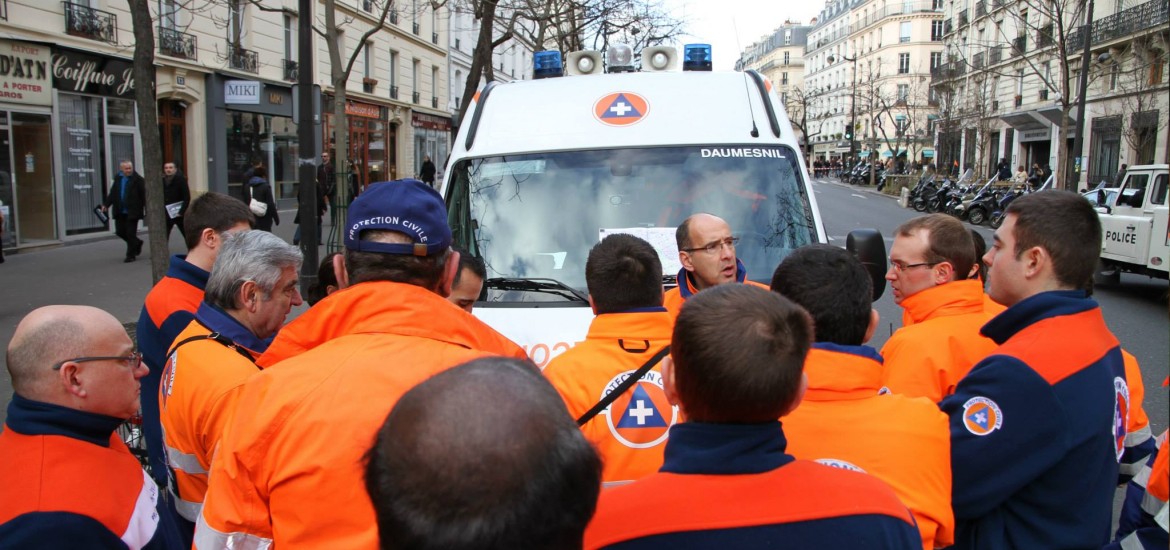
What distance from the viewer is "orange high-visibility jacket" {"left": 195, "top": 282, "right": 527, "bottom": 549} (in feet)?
5.45

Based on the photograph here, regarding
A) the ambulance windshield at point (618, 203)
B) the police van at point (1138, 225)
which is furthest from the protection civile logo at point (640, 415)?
the police van at point (1138, 225)

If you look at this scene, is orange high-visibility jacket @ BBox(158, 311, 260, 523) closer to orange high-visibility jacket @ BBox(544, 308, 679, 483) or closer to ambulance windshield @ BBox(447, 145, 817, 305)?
orange high-visibility jacket @ BBox(544, 308, 679, 483)

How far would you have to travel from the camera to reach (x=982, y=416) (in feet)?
6.60

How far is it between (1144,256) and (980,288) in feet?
35.9

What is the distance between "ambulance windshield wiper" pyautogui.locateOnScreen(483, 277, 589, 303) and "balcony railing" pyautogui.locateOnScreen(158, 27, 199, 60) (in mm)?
19440

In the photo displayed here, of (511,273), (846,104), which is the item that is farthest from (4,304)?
(846,104)

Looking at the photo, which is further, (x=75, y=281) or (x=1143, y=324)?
(x=75, y=281)

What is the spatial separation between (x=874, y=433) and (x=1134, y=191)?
13434 mm

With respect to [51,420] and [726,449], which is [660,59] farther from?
[726,449]

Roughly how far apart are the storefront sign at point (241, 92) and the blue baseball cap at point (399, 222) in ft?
70.7

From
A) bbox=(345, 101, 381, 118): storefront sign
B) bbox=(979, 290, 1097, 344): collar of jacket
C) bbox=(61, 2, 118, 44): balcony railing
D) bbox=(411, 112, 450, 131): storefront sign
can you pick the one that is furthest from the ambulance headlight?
bbox=(411, 112, 450, 131): storefront sign

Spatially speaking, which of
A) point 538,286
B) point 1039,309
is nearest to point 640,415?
point 1039,309

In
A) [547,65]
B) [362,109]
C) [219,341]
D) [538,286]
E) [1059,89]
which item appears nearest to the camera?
[219,341]

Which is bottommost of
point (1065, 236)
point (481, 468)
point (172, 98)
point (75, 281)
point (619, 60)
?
point (75, 281)
